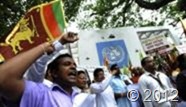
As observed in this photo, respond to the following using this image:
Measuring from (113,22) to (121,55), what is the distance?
31.4 ft

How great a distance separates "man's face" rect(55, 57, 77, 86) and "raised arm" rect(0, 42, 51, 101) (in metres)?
0.58

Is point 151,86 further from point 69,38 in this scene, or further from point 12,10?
point 12,10

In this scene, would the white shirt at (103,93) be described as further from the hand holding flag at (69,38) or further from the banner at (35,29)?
the hand holding flag at (69,38)

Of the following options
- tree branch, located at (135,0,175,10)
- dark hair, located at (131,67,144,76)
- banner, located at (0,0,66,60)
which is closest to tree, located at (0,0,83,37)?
tree branch, located at (135,0,175,10)

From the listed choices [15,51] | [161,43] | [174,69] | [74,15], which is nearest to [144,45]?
[161,43]

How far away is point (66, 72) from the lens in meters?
3.78

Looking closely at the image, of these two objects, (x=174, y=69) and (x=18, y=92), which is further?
(x=174, y=69)

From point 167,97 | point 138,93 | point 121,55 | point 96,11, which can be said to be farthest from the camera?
point 96,11

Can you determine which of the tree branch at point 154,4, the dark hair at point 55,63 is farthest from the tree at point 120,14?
the dark hair at point 55,63

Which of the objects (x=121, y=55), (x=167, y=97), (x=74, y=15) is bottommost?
(x=167, y=97)

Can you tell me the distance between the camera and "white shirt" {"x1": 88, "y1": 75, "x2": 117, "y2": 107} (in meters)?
7.28

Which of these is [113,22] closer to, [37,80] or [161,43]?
[161,43]

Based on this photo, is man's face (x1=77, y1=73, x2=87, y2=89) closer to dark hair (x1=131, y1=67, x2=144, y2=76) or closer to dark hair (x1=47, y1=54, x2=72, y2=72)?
dark hair (x1=131, y1=67, x2=144, y2=76)

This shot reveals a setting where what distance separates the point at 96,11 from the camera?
800 inches
